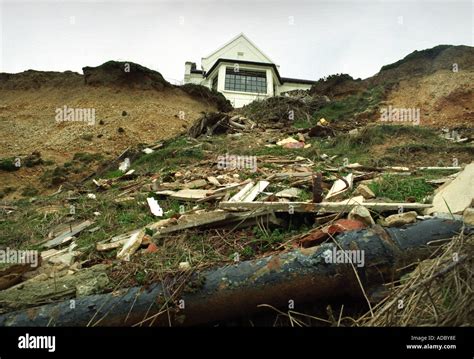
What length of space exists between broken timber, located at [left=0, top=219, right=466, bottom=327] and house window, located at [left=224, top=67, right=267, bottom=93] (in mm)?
24929

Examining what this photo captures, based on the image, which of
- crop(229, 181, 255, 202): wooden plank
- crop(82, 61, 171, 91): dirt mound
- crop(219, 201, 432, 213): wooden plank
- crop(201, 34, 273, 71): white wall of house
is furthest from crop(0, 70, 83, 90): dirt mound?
crop(219, 201, 432, 213): wooden plank

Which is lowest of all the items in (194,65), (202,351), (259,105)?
(202,351)

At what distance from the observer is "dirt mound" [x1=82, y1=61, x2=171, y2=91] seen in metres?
20.4

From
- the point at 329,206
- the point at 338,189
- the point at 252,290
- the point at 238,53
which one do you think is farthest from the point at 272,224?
the point at 238,53

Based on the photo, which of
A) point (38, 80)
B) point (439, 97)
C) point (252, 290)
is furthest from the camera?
point (38, 80)

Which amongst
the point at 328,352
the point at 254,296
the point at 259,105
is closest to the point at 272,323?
the point at 254,296

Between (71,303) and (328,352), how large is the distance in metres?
2.12

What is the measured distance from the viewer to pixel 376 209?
4.42m

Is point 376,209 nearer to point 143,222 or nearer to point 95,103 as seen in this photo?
point 143,222

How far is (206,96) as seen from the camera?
22500 millimetres

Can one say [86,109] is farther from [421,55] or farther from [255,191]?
[421,55]

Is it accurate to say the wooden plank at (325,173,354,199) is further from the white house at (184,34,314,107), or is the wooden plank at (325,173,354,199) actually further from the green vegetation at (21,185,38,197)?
→ the white house at (184,34,314,107)

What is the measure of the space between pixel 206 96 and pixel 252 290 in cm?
2031

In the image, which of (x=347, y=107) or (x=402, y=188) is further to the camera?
(x=347, y=107)
